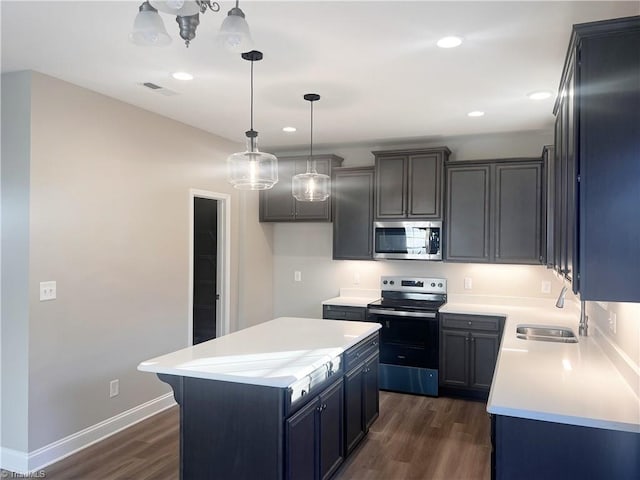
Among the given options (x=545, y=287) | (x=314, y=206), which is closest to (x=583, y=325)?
(x=545, y=287)

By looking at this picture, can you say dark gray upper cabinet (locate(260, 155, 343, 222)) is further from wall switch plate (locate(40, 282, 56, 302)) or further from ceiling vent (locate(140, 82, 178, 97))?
wall switch plate (locate(40, 282, 56, 302))

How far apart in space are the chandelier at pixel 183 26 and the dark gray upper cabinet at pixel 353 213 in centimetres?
350

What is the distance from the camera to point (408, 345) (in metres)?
4.62

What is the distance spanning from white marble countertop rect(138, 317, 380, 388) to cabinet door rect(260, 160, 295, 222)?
225 centimetres

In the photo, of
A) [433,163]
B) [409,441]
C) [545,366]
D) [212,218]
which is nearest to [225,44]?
[545,366]

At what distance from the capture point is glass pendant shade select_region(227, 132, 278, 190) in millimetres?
2764

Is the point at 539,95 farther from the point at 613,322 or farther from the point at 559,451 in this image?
the point at 559,451

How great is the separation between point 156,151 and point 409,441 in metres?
3.16

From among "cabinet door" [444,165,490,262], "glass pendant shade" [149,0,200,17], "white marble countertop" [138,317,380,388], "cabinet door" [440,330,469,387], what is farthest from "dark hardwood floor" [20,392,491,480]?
"glass pendant shade" [149,0,200,17]

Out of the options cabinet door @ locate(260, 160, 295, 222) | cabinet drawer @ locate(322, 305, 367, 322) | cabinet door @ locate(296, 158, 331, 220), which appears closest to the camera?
cabinet drawer @ locate(322, 305, 367, 322)

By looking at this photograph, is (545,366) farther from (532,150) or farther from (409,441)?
(532,150)

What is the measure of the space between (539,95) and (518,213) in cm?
133

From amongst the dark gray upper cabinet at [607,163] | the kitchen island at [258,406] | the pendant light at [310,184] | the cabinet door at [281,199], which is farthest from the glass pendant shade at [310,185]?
the dark gray upper cabinet at [607,163]

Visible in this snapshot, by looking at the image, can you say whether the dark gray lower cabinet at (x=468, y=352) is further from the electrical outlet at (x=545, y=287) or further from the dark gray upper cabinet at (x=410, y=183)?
the dark gray upper cabinet at (x=410, y=183)
